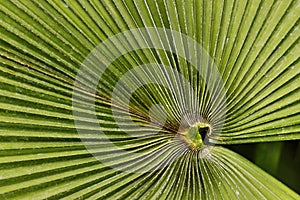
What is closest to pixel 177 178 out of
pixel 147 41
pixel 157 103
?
pixel 157 103

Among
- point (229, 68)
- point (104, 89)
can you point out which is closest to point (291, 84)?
point (229, 68)

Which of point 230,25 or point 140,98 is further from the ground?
point 230,25

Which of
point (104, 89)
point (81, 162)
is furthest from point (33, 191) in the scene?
point (104, 89)

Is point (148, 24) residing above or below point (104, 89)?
above

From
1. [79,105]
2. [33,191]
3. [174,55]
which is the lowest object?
[33,191]

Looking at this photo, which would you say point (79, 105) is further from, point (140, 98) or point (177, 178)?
point (177, 178)

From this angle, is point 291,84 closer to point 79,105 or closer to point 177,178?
point 177,178

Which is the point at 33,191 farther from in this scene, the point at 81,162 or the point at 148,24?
the point at 148,24
